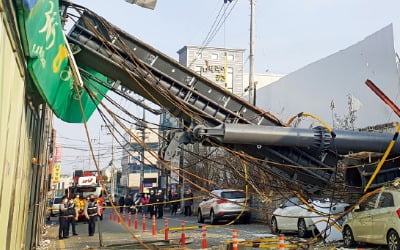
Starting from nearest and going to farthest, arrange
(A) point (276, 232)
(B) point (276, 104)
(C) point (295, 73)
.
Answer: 1. (A) point (276, 232)
2. (C) point (295, 73)
3. (B) point (276, 104)

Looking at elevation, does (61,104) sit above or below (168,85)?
below

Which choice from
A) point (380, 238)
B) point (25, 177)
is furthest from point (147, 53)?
point (380, 238)

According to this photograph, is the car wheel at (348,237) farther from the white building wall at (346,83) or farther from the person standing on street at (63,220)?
the person standing on street at (63,220)

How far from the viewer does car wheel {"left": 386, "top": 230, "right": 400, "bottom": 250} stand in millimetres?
10312

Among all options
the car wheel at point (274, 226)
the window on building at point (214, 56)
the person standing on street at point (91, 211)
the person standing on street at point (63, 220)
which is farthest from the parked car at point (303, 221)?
the window on building at point (214, 56)

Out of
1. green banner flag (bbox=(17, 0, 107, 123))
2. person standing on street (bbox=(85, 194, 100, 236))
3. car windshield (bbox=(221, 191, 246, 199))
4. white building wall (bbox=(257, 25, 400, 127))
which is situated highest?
white building wall (bbox=(257, 25, 400, 127))

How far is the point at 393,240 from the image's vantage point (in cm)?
1051

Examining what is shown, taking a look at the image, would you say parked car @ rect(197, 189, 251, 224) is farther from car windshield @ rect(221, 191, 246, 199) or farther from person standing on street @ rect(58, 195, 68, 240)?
person standing on street @ rect(58, 195, 68, 240)

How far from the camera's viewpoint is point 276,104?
27.5 metres

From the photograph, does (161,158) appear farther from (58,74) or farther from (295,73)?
(295,73)

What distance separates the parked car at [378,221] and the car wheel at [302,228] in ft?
7.86

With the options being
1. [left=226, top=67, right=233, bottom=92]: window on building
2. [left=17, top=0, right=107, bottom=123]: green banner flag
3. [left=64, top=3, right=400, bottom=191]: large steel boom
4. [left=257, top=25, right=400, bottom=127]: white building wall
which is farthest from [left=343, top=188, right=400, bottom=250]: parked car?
[left=226, top=67, right=233, bottom=92]: window on building

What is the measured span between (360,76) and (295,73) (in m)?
5.90

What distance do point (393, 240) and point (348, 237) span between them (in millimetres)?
2650
